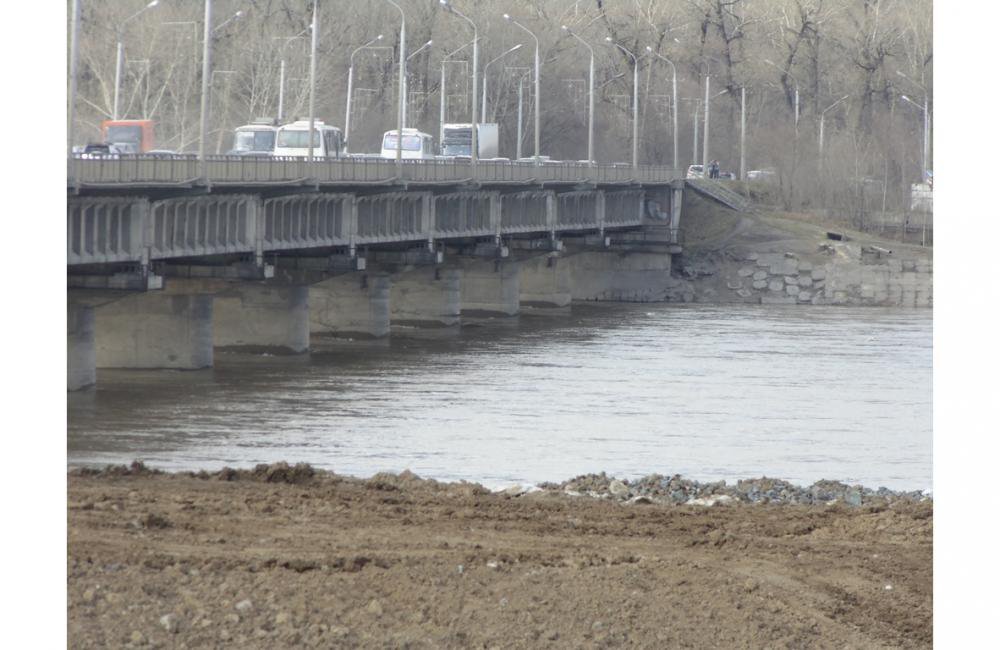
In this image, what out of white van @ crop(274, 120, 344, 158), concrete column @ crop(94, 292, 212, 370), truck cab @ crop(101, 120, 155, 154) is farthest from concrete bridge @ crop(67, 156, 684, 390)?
truck cab @ crop(101, 120, 155, 154)

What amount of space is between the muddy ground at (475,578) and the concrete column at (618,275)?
6032 centimetres

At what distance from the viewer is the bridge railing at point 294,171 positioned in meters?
36.2

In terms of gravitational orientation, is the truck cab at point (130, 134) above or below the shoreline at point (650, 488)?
above

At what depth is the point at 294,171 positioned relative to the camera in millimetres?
45438

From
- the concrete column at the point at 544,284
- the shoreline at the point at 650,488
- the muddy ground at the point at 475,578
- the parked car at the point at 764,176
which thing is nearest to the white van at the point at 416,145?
the concrete column at the point at 544,284

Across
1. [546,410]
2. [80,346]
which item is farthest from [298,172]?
[546,410]

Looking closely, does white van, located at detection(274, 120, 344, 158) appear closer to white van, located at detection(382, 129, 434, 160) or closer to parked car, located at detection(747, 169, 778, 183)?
white van, located at detection(382, 129, 434, 160)

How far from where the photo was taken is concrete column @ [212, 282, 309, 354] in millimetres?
49156

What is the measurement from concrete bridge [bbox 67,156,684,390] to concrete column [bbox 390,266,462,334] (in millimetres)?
53

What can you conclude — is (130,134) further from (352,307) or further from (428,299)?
(428,299)

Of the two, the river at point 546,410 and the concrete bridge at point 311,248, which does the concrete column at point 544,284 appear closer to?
the concrete bridge at point 311,248

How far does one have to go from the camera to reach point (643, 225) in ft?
266

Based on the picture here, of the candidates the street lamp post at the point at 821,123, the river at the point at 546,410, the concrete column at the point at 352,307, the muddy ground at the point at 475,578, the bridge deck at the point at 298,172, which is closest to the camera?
the muddy ground at the point at 475,578

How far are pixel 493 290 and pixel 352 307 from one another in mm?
13710
